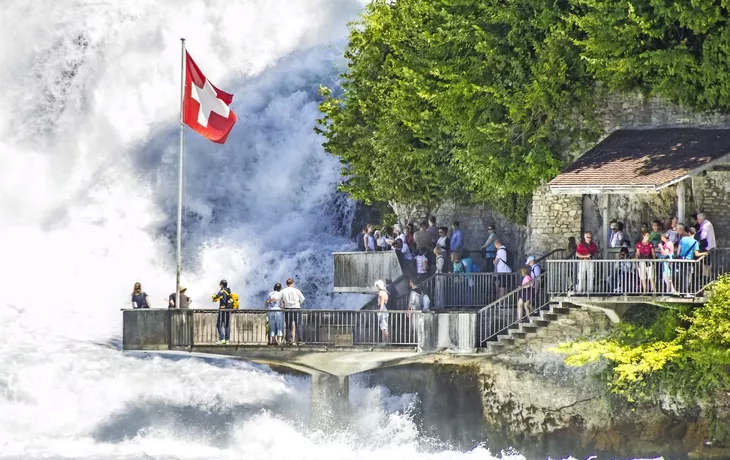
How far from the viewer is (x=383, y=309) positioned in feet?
199

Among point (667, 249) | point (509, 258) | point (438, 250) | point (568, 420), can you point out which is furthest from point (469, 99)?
point (667, 249)

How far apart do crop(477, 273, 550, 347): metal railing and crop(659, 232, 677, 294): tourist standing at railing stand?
375 centimetres

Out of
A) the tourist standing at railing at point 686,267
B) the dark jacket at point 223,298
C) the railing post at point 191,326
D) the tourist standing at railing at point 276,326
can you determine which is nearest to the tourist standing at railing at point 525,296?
the tourist standing at railing at point 686,267

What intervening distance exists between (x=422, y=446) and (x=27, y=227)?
26430 mm

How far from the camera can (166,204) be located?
82.4 metres

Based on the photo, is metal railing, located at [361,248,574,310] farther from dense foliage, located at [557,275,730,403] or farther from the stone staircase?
dense foliage, located at [557,275,730,403]

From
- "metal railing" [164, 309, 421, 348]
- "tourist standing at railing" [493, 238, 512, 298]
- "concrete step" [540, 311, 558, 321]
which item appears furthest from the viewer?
"tourist standing at railing" [493, 238, 512, 298]

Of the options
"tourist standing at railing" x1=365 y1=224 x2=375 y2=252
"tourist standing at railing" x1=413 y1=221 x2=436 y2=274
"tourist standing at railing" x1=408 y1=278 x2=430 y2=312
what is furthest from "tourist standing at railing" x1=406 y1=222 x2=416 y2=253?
"tourist standing at railing" x1=408 y1=278 x2=430 y2=312

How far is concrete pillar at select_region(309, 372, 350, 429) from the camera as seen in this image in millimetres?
62688

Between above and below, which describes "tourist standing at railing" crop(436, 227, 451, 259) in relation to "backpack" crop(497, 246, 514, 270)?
above

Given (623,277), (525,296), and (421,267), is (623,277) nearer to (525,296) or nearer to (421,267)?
(525,296)

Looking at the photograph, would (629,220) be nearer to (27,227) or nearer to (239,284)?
(239,284)

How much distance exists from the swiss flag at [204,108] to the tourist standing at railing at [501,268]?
8.23m

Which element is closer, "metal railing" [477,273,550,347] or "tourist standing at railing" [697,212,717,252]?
"tourist standing at railing" [697,212,717,252]
